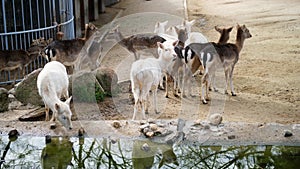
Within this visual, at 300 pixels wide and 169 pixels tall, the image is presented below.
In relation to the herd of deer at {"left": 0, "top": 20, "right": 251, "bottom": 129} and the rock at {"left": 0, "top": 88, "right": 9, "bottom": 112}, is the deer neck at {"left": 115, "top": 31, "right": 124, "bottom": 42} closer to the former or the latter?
the herd of deer at {"left": 0, "top": 20, "right": 251, "bottom": 129}

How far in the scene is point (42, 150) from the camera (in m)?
4.83

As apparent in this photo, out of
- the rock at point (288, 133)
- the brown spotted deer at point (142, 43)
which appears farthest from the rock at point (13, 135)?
the brown spotted deer at point (142, 43)

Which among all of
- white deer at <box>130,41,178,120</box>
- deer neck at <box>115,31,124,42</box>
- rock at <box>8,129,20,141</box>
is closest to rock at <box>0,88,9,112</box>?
rock at <box>8,129,20,141</box>

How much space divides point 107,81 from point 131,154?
2.45 metres

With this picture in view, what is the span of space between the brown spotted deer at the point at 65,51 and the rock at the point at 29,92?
0.99m

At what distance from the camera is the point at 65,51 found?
299 inches

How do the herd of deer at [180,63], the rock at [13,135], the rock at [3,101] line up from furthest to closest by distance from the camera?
the rock at [3,101], the herd of deer at [180,63], the rock at [13,135]

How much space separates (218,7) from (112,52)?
6.87 meters

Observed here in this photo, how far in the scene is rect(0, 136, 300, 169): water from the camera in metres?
4.50

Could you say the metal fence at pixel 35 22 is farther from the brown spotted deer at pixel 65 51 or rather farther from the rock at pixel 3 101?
the rock at pixel 3 101

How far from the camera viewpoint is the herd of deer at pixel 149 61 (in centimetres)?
568

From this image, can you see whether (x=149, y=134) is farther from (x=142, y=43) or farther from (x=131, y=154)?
(x=142, y=43)

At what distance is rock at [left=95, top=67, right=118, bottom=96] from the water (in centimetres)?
204

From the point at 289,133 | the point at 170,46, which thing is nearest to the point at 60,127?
the point at 170,46
